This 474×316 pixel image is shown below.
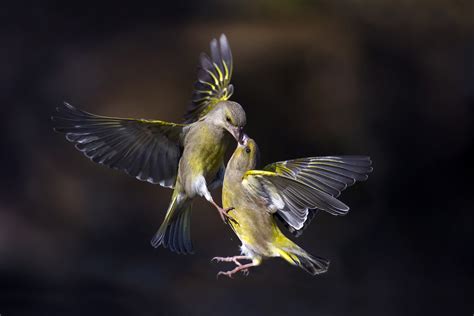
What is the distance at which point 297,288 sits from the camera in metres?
5.83

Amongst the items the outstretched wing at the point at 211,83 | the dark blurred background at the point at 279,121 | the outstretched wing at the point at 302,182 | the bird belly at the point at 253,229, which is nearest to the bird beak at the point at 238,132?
the outstretched wing at the point at 302,182

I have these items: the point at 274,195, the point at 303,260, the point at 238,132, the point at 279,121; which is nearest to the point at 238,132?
the point at 238,132

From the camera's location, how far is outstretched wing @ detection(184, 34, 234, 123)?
2811 millimetres

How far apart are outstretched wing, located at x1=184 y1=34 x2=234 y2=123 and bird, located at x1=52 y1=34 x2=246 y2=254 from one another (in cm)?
13

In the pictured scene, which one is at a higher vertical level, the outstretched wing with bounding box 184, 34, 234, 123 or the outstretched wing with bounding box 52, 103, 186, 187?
the outstretched wing with bounding box 184, 34, 234, 123

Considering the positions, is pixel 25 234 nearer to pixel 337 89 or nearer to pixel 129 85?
pixel 129 85

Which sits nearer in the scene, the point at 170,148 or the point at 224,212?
the point at 224,212

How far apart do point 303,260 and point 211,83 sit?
2.70 ft

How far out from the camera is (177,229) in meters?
2.59

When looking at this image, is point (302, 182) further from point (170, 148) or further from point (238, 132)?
point (170, 148)

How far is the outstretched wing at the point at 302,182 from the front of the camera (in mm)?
2061

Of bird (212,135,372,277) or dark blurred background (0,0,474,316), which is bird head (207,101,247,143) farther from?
dark blurred background (0,0,474,316)

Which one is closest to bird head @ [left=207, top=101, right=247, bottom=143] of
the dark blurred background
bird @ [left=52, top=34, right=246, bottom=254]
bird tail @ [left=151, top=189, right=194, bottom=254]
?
bird @ [left=52, top=34, right=246, bottom=254]

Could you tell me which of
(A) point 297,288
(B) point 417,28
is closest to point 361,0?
(B) point 417,28
